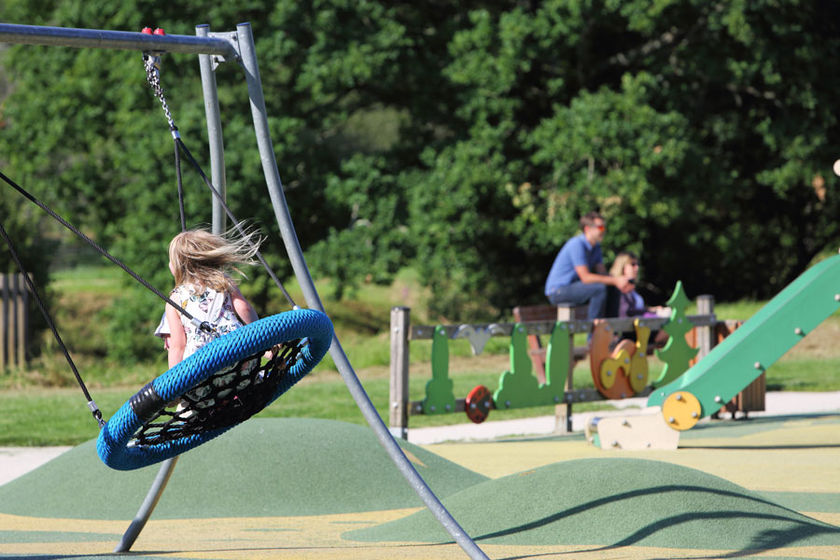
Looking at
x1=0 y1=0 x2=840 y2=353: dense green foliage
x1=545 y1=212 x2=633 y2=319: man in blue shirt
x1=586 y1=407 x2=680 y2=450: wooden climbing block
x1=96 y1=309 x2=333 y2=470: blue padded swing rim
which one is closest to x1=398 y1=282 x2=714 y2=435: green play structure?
x1=545 y1=212 x2=633 y2=319: man in blue shirt

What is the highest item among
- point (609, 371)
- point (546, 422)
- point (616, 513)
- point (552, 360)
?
point (552, 360)

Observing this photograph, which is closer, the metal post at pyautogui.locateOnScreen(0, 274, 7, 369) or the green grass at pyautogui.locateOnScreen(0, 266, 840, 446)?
the green grass at pyautogui.locateOnScreen(0, 266, 840, 446)

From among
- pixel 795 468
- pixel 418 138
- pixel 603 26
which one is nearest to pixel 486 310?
pixel 418 138

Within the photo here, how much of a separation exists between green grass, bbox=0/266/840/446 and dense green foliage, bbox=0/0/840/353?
5.20 ft

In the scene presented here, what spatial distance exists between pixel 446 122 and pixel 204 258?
14350mm

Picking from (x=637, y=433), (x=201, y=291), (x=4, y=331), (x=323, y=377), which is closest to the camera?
A: (x=201, y=291)

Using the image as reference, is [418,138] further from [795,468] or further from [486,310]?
[795,468]

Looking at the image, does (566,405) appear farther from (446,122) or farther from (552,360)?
(446,122)

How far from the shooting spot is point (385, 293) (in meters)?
25.7

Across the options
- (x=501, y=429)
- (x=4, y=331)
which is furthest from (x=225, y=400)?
(x=4, y=331)

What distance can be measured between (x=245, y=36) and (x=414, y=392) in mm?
7682

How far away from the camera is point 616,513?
5.12 m

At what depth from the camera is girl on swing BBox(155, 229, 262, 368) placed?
4.29 meters

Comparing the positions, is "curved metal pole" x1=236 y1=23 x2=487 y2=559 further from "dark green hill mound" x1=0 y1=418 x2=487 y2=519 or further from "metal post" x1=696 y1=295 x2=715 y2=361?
"metal post" x1=696 y1=295 x2=715 y2=361
